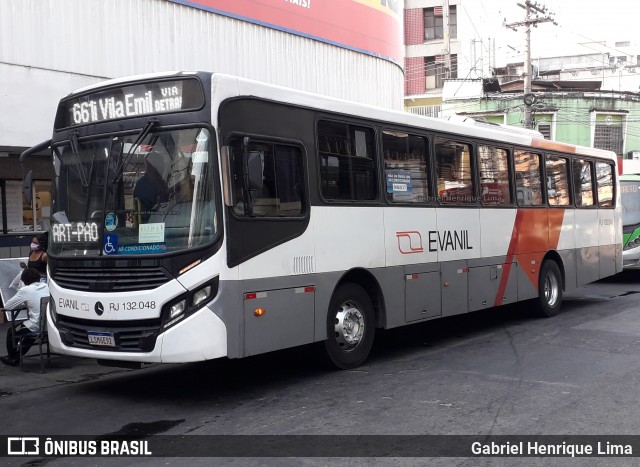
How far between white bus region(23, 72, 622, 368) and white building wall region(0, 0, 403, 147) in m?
5.77

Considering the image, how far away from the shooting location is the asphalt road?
6320 millimetres

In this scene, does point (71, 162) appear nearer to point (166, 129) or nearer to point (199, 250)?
point (166, 129)

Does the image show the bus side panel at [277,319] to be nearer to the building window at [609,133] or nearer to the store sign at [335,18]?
the store sign at [335,18]

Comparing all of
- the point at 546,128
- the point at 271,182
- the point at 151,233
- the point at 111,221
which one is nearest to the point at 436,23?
the point at 546,128

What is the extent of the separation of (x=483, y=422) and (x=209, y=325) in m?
2.67

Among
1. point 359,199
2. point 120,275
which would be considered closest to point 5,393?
point 120,275

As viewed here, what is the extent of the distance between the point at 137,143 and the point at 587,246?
411 inches

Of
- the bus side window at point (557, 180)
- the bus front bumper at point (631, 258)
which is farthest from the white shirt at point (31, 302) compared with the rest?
the bus front bumper at point (631, 258)

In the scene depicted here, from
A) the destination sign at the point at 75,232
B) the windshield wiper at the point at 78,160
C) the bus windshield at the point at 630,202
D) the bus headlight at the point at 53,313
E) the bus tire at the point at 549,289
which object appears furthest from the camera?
the bus windshield at the point at 630,202

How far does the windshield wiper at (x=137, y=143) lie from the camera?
285 inches

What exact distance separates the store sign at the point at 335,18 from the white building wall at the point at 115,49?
0.26 metres

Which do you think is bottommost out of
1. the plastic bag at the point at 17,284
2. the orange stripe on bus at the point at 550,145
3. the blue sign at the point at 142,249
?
the plastic bag at the point at 17,284

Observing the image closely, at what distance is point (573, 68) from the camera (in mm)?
56719

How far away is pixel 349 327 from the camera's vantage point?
8.77m
